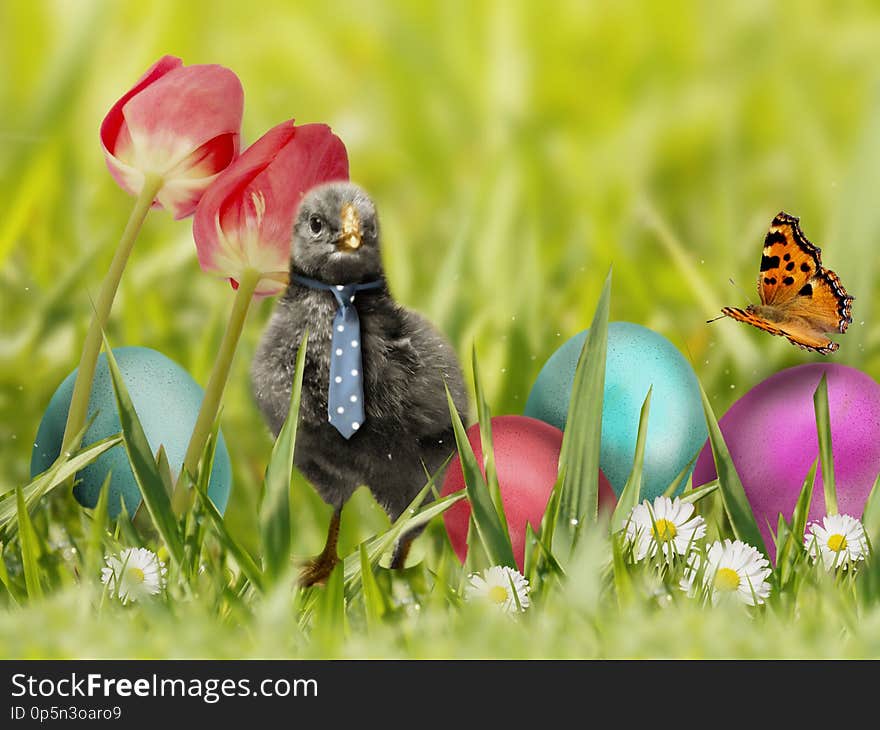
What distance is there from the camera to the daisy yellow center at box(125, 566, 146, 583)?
3.43 ft

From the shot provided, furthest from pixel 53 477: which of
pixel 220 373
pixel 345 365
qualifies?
pixel 345 365

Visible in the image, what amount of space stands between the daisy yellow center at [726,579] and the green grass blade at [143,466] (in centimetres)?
43

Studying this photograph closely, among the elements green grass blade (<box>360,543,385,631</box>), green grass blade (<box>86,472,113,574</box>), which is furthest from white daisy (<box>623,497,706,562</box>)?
green grass blade (<box>86,472,113,574</box>)

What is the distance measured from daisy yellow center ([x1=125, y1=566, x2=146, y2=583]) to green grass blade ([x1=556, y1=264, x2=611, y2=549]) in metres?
0.33

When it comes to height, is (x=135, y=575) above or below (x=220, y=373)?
below

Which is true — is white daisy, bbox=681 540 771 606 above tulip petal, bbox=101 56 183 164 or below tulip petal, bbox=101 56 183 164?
below

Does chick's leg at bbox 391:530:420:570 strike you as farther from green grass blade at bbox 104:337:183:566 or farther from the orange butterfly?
the orange butterfly

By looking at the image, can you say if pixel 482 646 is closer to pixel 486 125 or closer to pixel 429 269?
pixel 429 269

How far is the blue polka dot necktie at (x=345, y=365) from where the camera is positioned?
1026 millimetres

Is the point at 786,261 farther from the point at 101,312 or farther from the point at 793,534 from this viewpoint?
the point at 101,312

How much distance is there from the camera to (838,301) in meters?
1.11

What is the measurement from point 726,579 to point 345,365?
35cm

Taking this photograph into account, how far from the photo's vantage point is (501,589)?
3.35 ft

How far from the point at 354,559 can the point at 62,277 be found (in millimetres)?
642
